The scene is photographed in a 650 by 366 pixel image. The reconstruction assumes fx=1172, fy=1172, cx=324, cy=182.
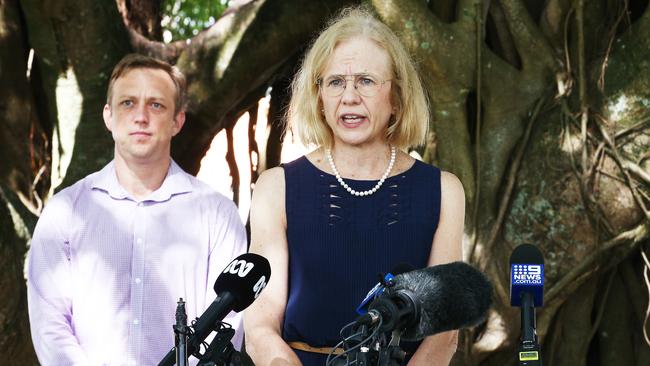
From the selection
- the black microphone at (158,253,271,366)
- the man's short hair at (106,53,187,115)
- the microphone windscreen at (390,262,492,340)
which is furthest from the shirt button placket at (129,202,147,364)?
the microphone windscreen at (390,262,492,340)

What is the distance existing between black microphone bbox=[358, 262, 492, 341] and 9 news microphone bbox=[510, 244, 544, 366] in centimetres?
27

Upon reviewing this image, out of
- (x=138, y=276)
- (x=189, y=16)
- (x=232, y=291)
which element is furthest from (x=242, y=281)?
(x=189, y=16)

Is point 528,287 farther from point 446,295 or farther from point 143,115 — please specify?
point 143,115

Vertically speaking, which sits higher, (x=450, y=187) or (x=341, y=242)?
(x=450, y=187)

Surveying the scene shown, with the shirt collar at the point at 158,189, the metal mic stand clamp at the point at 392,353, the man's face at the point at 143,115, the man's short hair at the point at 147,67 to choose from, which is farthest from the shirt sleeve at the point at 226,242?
the metal mic stand clamp at the point at 392,353

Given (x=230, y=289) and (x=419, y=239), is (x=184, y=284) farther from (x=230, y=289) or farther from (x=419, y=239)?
(x=230, y=289)

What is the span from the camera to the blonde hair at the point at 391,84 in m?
3.40

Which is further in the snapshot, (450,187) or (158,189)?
(158,189)

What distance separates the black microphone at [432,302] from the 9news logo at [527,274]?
31cm

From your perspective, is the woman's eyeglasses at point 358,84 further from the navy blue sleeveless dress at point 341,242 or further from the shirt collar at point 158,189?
the shirt collar at point 158,189

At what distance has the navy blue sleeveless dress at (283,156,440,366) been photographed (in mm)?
3285

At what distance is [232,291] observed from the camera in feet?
8.57

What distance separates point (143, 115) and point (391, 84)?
0.93 m

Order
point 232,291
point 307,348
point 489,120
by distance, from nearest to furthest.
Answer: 1. point 232,291
2. point 307,348
3. point 489,120
